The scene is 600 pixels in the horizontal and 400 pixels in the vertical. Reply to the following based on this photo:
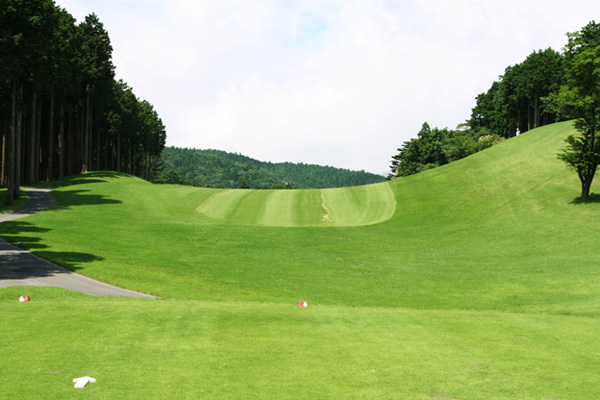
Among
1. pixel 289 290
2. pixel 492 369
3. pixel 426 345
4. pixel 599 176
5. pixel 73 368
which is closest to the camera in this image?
pixel 73 368

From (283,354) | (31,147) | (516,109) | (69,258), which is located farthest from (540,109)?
(283,354)

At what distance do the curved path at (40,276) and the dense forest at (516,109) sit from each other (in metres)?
76.6

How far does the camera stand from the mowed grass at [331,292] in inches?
368

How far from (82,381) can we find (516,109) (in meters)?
112

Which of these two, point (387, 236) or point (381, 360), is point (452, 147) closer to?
point (387, 236)

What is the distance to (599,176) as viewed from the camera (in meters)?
50.2

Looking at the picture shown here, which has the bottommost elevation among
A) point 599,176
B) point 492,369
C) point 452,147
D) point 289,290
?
point 289,290

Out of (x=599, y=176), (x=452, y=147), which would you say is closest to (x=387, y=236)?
(x=599, y=176)

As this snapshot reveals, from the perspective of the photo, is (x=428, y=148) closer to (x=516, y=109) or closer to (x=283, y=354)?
(x=516, y=109)

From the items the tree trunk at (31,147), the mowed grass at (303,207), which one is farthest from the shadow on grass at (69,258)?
the tree trunk at (31,147)

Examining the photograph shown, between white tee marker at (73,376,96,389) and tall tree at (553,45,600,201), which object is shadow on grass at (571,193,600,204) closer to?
tall tree at (553,45,600,201)

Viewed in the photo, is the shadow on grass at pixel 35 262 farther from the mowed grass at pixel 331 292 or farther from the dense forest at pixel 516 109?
the dense forest at pixel 516 109

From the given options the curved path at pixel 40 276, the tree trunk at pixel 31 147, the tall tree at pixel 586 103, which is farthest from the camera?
the tree trunk at pixel 31 147

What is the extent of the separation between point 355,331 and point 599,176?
4638cm
